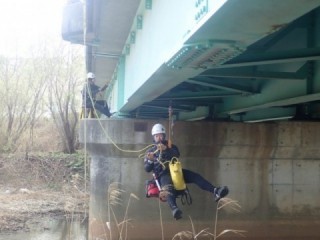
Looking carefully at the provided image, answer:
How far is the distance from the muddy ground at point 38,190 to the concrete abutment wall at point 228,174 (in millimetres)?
4172

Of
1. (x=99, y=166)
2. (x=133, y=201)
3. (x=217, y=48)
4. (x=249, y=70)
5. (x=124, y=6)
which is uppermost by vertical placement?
(x=124, y=6)

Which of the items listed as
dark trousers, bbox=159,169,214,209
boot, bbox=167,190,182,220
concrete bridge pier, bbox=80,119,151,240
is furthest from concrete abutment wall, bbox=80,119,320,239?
boot, bbox=167,190,182,220

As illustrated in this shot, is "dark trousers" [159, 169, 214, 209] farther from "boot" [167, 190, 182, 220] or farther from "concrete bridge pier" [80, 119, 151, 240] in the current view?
"concrete bridge pier" [80, 119, 151, 240]

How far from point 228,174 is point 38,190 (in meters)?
11.5

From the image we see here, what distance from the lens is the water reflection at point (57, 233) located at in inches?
533

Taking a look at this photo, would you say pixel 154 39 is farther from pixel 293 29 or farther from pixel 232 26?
pixel 232 26

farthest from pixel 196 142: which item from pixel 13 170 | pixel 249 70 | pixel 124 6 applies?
pixel 13 170

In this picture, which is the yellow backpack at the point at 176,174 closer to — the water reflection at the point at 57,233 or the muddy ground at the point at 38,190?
the water reflection at the point at 57,233

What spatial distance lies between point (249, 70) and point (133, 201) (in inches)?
209

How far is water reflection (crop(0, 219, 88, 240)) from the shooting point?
13.5 metres

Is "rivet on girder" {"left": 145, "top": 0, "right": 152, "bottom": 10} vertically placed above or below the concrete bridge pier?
above

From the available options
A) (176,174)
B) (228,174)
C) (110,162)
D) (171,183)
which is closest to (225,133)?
(228,174)

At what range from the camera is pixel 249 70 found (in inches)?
272

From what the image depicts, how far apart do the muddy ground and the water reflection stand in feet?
1.21
